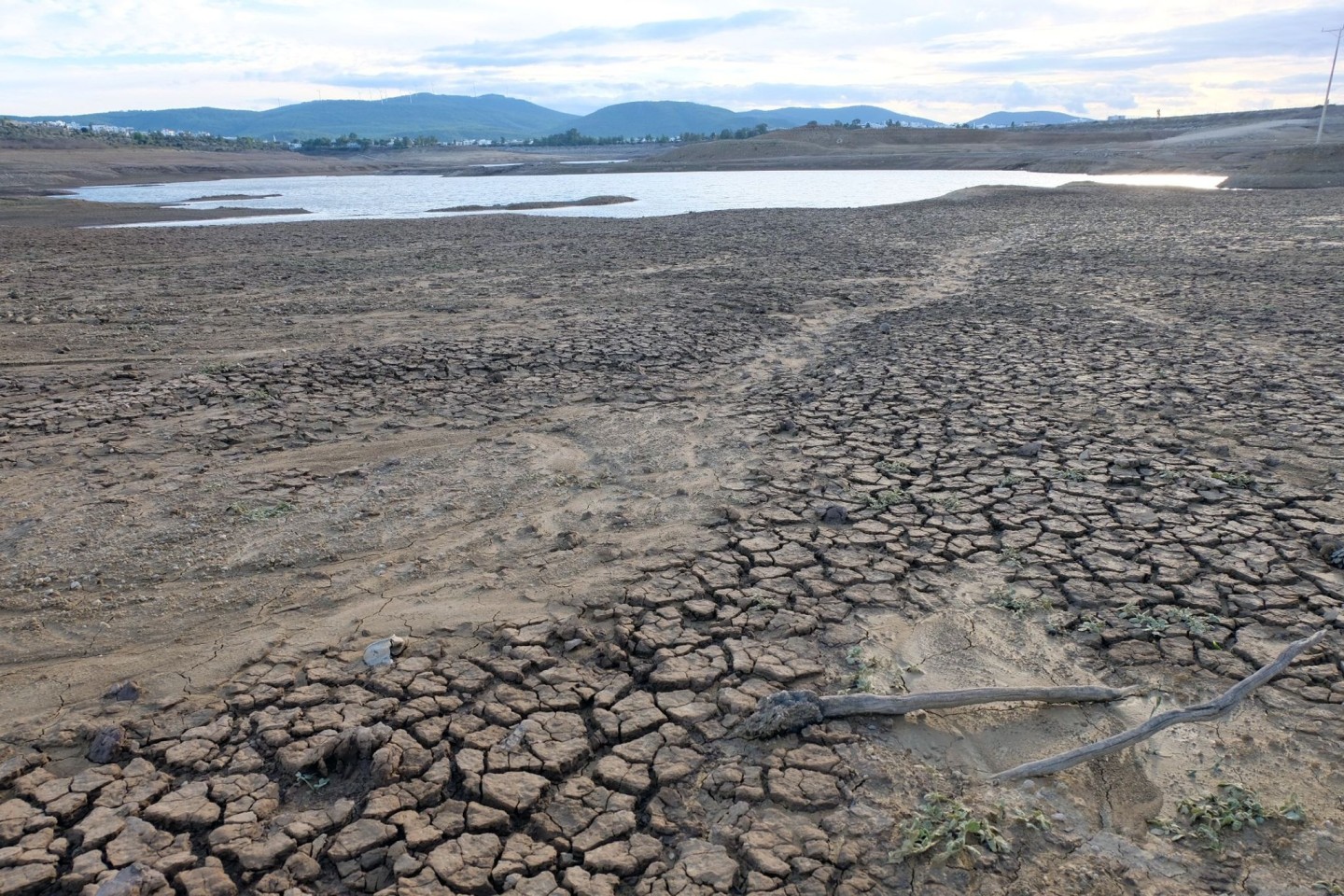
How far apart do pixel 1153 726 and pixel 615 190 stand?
128 ft

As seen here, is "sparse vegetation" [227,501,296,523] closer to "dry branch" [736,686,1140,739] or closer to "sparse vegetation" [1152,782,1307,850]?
"dry branch" [736,686,1140,739]

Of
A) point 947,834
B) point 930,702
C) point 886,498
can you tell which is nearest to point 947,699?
point 930,702

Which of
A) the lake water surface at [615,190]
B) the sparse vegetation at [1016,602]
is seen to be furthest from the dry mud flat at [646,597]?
the lake water surface at [615,190]

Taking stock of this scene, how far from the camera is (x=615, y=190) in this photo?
130 feet

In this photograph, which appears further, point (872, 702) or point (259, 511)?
point (259, 511)

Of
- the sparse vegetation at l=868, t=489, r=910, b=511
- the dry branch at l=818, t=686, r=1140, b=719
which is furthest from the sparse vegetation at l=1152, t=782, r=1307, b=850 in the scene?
the sparse vegetation at l=868, t=489, r=910, b=511

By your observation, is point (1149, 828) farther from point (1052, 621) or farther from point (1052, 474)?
point (1052, 474)

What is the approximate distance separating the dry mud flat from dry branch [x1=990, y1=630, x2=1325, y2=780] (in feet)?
0.20

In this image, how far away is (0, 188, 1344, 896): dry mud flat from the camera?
264cm

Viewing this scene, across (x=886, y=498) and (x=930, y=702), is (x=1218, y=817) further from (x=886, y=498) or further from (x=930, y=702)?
(x=886, y=498)

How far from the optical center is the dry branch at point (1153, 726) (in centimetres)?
287

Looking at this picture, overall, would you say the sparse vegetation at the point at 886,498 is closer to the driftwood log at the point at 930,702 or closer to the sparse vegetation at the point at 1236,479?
the driftwood log at the point at 930,702

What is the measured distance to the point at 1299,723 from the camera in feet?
10.2

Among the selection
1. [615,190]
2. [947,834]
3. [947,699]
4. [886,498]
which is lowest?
[947,834]
